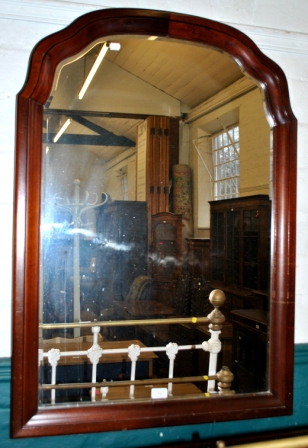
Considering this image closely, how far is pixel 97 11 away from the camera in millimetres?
1303

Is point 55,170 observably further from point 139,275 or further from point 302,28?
point 302,28

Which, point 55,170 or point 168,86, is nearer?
point 55,170

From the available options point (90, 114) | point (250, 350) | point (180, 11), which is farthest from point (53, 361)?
point (180, 11)

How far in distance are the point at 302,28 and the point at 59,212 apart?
3.18ft

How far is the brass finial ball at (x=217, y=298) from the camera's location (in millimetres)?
1433

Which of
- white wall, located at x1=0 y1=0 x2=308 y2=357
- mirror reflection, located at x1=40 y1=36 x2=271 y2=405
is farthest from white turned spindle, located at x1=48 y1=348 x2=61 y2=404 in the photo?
white wall, located at x1=0 y1=0 x2=308 y2=357

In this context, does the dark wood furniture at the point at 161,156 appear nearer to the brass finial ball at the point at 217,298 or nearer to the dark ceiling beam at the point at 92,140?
the dark ceiling beam at the point at 92,140

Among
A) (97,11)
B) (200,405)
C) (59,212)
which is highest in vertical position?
(97,11)

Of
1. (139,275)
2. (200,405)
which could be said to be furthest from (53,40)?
(200,405)

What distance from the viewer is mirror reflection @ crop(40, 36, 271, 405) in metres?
1.31

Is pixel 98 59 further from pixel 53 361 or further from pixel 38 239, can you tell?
pixel 53 361

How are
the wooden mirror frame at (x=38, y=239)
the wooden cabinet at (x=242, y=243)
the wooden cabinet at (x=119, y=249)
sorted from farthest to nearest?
the wooden cabinet at (x=242, y=243)
the wooden cabinet at (x=119, y=249)
the wooden mirror frame at (x=38, y=239)

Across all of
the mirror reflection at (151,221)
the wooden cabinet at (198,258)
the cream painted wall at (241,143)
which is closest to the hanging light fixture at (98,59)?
the mirror reflection at (151,221)

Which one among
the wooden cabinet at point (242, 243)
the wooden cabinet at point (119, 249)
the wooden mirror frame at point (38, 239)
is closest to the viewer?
the wooden mirror frame at point (38, 239)
